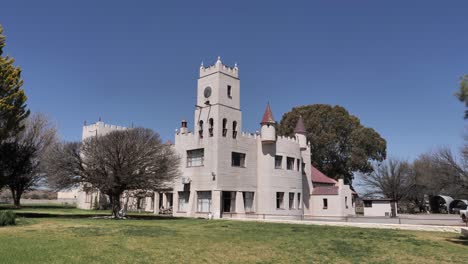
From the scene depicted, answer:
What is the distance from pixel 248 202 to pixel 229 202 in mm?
2611

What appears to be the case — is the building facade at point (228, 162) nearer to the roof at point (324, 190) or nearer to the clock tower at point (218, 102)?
the clock tower at point (218, 102)

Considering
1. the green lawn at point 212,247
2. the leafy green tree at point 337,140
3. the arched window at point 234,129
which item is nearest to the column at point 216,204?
the arched window at point 234,129

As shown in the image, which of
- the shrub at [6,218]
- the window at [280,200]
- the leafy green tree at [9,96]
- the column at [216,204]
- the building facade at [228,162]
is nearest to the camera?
the shrub at [6,218]

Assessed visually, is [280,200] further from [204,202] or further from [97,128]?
[97,128]

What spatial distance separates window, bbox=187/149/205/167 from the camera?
142 ft

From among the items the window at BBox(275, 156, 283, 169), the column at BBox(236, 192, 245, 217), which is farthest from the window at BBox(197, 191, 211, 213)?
the window at BBox(275, 156, 283, 169)

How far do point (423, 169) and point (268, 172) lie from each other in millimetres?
37713

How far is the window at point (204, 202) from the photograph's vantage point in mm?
42000

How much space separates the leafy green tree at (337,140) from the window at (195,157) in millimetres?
28934

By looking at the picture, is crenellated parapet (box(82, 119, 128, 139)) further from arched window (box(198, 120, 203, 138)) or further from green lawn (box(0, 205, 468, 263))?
green lawn (box(0, 205, 468, 263))

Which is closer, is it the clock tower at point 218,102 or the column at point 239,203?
the column at point 239,203

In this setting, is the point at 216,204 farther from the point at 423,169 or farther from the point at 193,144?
the point at 423,169

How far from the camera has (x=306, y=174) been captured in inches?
2101

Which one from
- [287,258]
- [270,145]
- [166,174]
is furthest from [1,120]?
[270,145]
